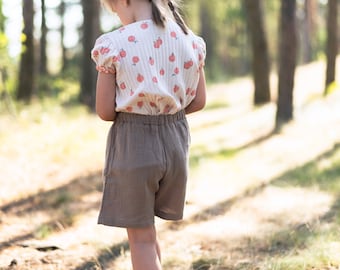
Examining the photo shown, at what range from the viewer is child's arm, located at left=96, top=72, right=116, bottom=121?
283 cm

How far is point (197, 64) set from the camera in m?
2.97

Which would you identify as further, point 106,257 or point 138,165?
point 106,257

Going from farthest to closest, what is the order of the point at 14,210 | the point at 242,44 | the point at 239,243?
1. the point at 242,44
2. the point at 14,210
3. the point at 239,243

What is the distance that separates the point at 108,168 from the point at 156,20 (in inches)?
28.8

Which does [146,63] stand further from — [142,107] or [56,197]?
[56,197]

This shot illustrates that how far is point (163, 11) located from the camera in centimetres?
289

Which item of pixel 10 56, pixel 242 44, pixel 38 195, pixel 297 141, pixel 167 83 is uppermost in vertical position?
pixel 167 83

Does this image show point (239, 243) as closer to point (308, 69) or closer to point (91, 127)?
point (91, 127)

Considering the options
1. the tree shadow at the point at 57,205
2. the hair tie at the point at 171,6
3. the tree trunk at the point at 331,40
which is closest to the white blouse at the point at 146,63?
the hair tie at the point at 171,6

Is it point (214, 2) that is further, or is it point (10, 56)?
point (214, 2)

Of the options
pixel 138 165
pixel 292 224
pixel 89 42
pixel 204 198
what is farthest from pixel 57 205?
pixel 89 42

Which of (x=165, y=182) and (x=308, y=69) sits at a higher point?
(x=165, y=182)

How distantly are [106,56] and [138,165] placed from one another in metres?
0.52

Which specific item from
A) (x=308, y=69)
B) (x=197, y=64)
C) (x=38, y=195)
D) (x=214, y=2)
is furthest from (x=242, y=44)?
(x=197, y=64)
